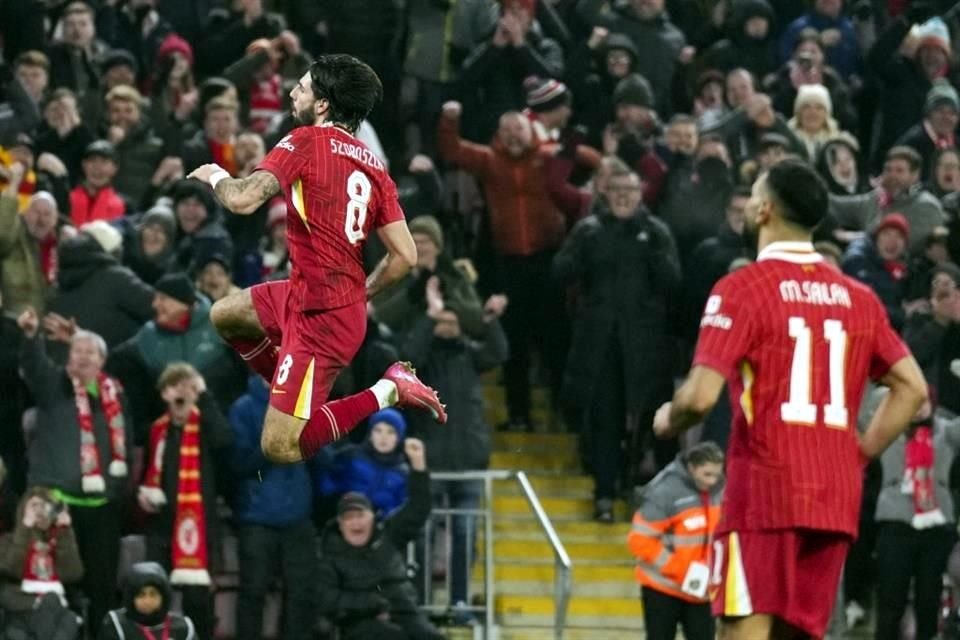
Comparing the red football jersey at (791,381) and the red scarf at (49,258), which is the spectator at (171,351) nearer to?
the red scarf at (49,258)

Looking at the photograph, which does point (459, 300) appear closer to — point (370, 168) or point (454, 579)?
point (454, 579)

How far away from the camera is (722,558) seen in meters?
8.95

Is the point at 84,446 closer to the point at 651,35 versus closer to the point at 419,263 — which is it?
the point at 419,263

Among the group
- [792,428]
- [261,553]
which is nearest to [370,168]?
[792,428]

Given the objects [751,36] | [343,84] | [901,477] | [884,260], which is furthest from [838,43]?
[343,84]

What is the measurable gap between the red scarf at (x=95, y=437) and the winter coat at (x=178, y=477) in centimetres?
29

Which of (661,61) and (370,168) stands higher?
(661,61)

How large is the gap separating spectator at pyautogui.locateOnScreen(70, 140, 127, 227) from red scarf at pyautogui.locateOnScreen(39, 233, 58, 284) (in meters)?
0.67

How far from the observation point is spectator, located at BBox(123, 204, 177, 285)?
1595 centimetres

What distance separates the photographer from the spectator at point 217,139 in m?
17.0

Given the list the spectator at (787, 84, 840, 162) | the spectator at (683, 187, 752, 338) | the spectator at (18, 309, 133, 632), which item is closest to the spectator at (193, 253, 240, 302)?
the spectator at (18, 309, 133, 632)

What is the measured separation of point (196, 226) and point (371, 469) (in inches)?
85.2

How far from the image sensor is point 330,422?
1073cm

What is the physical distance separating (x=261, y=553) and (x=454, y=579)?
5.18ft
